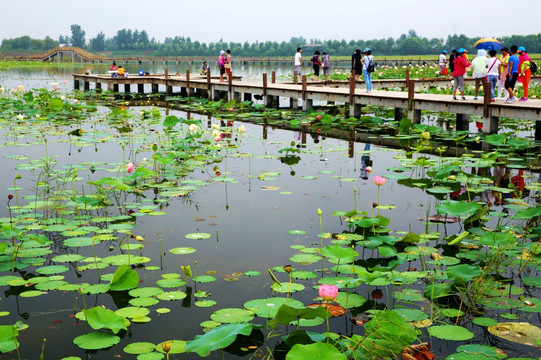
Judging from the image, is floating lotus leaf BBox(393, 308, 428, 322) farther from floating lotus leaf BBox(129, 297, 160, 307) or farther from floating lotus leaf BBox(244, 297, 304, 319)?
floating lotus leaf BBox(129, 297, 160, 307)

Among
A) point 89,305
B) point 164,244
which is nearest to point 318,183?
point 164,244

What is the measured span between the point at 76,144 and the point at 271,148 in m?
3.06

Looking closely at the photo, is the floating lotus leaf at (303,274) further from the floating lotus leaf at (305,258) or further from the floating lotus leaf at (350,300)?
the floating lotus leaf at (350,300)

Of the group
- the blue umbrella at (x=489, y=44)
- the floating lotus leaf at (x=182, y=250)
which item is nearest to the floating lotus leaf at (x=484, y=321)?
the floating lotus leaf at (x=182, y=250)

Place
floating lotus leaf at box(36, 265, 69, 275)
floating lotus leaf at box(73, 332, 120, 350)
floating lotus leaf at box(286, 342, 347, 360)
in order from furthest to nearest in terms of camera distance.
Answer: floating lotus leaf at box(36, 265, 69, 275)
floating lotus leaf at box(73, 332, 120, 350)
floating lotus leaf at box(286, 342, 347, 360)

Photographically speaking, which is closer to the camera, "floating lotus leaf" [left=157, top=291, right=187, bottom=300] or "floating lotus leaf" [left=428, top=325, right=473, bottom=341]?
"floating lotus leaf" [left=428, top=325, right=473, bottom=341]

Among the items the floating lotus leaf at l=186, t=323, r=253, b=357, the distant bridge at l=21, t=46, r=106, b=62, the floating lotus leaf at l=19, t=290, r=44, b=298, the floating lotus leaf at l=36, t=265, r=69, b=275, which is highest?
the distant bridge at l=21, t=46, r=106, b=62

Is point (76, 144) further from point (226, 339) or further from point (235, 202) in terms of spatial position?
point (226, 339)

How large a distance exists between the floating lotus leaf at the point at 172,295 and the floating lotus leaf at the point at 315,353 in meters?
1.35

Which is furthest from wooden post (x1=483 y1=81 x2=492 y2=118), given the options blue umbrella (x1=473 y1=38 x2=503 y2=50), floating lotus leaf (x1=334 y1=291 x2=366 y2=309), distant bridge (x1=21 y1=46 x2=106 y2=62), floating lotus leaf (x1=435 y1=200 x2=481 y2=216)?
distant bridge (x1=21 y1=46 x2=106 y2=62)

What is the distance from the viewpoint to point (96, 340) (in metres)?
2.84

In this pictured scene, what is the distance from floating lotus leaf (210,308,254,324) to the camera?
306cm

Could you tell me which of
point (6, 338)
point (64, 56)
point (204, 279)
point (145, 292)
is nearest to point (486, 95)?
point (204, 279)

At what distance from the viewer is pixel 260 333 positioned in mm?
3031
